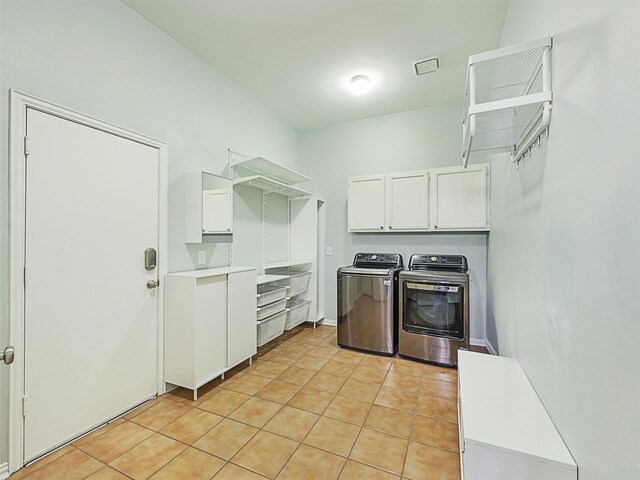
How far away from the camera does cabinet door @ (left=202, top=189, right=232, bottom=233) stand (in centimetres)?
262

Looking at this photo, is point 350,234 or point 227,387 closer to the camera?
point 227,387

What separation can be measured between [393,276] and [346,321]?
77cm

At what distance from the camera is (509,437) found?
114 centimetres

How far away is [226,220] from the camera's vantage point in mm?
2896

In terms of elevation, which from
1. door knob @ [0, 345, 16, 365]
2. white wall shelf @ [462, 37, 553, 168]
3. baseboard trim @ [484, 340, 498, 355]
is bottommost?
baseboard trim @ [484, 340, 498, 355]

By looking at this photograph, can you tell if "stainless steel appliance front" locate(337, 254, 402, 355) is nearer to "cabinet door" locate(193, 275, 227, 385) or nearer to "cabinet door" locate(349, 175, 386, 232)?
"cabinet door" locate(349, 175, 386, 232)

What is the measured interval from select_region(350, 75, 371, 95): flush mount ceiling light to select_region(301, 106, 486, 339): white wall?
0.87 m

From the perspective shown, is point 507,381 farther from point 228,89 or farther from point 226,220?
point 228,89

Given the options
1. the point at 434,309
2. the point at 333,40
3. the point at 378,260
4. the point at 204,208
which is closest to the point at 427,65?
the point at 333,40

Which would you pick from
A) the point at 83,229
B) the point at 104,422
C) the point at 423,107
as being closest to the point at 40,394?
the point at 104,422

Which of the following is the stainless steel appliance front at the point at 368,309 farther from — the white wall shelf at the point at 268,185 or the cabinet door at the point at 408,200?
the white wall shelf at the point at 268,185

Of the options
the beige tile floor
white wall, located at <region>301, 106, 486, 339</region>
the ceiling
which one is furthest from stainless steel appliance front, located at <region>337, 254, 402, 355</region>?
the ceiling

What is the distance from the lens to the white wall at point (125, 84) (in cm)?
158

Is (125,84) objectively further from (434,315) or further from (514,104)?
(434,315)
